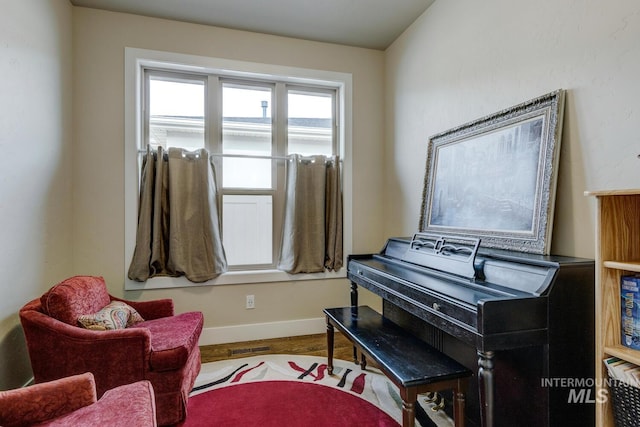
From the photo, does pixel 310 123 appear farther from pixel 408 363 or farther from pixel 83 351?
pixel 83 351

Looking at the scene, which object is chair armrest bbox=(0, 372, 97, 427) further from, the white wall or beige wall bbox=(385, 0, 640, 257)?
beige wall bbox=(385, 0, 640, 257)

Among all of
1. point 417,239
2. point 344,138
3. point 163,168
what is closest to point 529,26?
point 417,239

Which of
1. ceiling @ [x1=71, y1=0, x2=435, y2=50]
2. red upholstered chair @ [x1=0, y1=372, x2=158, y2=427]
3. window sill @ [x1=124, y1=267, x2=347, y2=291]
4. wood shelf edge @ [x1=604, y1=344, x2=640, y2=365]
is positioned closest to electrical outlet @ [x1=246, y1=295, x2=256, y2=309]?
window sill @ [x1=124, y1=267, x2=347, y2=291]

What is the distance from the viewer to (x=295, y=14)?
2.87 metres

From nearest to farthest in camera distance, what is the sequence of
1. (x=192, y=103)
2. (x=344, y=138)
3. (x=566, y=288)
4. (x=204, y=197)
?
(x=566, y=288) < (x=204, y=197) < (x=192, y=103) < (x=344, y=138)

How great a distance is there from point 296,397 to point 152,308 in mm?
1199

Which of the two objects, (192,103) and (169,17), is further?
(192,103)

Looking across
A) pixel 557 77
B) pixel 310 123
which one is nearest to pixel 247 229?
pixel 310 123

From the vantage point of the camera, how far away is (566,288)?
139cm

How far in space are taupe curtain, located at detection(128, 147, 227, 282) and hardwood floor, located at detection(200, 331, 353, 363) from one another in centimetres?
64

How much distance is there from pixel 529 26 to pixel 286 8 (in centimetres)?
184

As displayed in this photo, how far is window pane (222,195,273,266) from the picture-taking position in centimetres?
327

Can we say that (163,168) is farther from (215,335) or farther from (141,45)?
(215,335)

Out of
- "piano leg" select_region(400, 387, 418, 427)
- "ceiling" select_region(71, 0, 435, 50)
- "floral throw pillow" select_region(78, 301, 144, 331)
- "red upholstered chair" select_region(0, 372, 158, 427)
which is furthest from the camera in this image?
"ceiling" select_region(71, 0, 435, 50)
